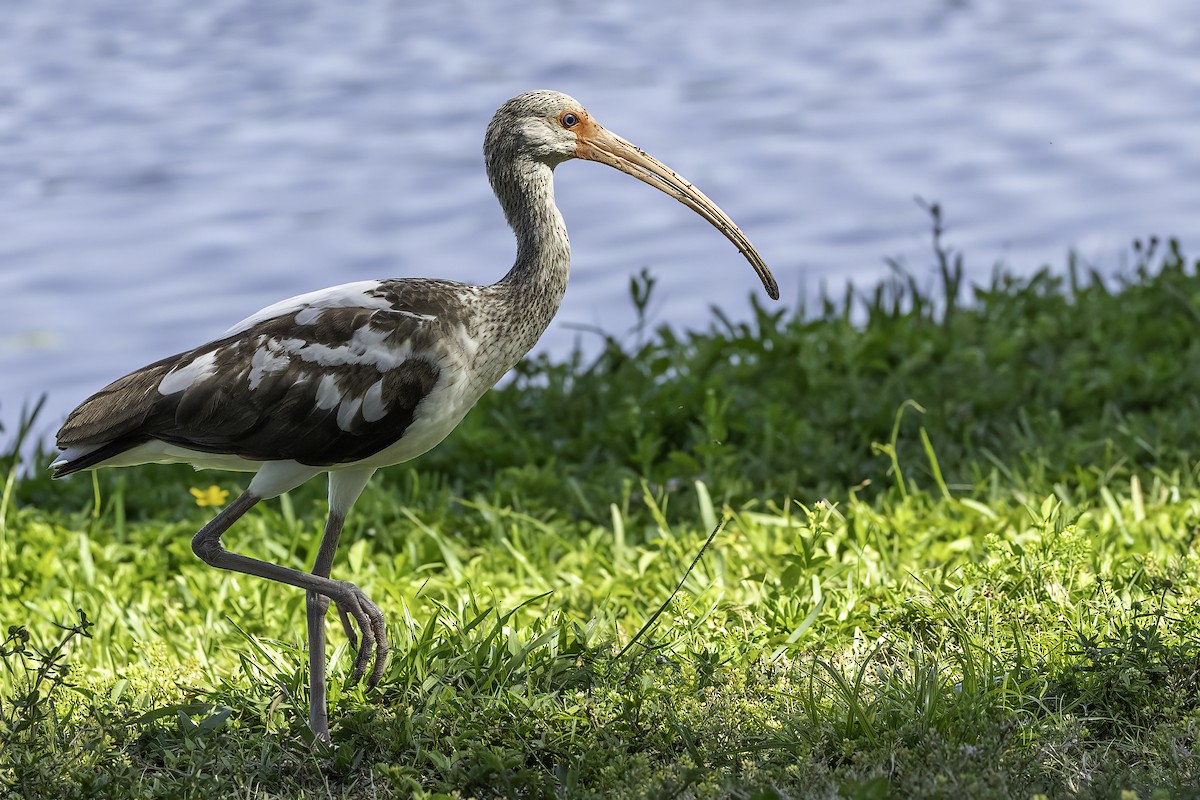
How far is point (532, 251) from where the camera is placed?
4871 mm

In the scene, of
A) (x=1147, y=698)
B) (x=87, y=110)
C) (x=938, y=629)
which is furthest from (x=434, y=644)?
(x=87, y=110)

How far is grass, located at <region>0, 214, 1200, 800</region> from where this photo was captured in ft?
13.9

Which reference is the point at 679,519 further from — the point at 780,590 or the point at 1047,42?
the point at 1047,42

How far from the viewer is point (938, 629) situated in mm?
4910

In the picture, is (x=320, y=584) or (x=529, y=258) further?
(x=529, y=258)

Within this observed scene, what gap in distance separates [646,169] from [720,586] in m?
1.42

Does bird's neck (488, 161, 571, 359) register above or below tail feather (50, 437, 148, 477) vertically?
above

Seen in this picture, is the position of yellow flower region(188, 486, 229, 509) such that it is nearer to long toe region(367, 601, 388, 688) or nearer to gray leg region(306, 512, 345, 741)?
gray leg region(306, 512, 345, 741)

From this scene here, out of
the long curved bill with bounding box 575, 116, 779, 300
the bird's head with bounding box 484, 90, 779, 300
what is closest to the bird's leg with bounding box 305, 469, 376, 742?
the bird's head with bounding box 484, 90, 779, 300

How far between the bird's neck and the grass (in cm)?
92

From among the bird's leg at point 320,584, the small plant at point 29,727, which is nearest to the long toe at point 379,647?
the bird's leg at point 320,584

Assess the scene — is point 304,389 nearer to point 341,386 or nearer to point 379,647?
point 341,386

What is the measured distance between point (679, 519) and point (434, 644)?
1.77 meters

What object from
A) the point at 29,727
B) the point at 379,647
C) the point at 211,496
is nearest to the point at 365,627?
the point at 379,647
